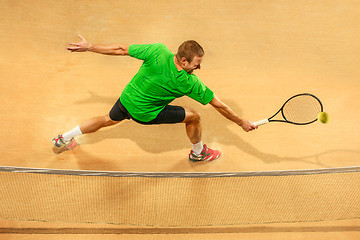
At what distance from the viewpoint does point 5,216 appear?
333cm

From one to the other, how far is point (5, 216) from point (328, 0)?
586cm

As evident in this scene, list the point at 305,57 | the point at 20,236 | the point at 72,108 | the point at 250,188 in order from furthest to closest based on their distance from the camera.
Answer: the point at 305,57 → the point at 72,108 → the point at 250,188 → the point at 20,236

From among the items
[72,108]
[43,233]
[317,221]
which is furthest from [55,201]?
[317,221]

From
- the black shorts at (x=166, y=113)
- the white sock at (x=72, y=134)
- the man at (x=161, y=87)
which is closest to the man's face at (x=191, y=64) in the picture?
the man at (x=161, y=87)

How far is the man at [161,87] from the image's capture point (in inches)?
115

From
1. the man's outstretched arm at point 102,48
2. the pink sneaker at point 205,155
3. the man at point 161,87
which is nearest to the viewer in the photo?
the man at point 161,87

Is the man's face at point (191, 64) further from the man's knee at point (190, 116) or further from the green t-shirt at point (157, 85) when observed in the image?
the man's knee at point (190, 116)

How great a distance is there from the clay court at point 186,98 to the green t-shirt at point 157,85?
100cm

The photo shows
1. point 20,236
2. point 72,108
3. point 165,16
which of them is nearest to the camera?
point 20,236

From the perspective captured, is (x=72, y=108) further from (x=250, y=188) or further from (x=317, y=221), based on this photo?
(x=317, y=221)

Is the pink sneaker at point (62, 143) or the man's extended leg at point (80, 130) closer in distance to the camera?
the man's extended leg at point (80, 130)

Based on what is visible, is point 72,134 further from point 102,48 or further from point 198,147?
point 198,147

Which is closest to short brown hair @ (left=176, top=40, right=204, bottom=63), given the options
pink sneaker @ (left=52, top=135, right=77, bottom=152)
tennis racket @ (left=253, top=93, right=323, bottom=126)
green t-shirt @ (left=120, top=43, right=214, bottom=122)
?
green t-shirt @ (left=120, top=43, right=214, bottom=122)

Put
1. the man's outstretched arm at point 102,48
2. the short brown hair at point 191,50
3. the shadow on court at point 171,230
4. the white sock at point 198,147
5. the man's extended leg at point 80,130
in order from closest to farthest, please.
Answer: the short brown hair at point 191,50 < the man's outstretched arm at point 102,48 < the shadow on court at point 171,230 < the man's extended leg at point 80,130 < the white sock at point 198,147
